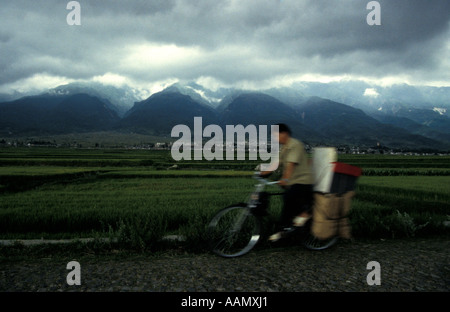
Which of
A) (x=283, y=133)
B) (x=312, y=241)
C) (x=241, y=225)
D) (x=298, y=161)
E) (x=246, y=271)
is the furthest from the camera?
(x=312, y=241)

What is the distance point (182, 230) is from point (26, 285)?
348 centimetres

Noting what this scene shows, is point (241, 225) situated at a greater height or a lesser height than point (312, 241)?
greater

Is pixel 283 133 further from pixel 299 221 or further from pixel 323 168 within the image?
pixel 299 221

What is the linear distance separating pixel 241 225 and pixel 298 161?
1.84 m

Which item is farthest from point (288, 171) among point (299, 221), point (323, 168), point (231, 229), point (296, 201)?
point (231, 229)

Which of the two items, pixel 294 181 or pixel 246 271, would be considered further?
pixel 294 181

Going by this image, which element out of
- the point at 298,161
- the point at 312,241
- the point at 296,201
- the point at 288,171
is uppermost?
the point at 298,161

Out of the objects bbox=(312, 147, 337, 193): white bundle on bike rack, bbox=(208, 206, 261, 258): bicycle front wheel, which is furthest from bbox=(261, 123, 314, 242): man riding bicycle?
bbox=(208, 206, 261, 258): bicycle front wheel

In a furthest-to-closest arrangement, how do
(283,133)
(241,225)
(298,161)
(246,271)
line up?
(241,225)
(283,133)
(298,161)
(246,271)

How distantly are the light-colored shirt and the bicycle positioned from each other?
0.57 metres

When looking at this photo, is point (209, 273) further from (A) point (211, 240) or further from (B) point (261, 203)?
(B) point (261, 203)

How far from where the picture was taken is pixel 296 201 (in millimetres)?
6004

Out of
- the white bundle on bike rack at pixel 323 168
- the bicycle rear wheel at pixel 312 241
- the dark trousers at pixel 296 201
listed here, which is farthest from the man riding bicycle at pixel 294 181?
the bicycle rear wheel at pixel 312 241

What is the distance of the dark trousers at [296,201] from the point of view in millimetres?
5938
